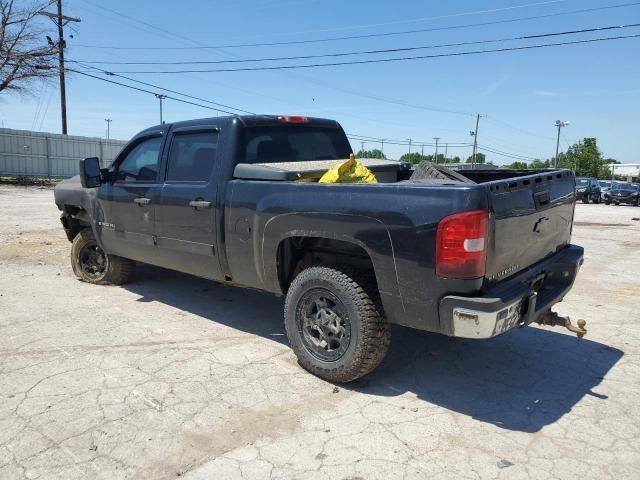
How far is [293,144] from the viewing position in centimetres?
491

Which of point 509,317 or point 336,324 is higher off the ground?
point 509,317

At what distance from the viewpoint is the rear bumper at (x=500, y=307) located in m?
2.92

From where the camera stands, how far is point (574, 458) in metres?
2.80

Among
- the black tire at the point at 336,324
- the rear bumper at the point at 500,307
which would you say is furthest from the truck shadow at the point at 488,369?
the rear bumper at the point at 500,307

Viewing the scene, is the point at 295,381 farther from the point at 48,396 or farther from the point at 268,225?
the point at 48,396

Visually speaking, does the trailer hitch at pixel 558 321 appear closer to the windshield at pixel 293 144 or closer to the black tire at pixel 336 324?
the black tire at pixel 336 324

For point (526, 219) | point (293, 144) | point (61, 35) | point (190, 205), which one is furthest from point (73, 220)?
point (61, 35)

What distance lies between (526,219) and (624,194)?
3199 centimetres

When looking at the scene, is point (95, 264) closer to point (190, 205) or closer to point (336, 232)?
point (190, 205)

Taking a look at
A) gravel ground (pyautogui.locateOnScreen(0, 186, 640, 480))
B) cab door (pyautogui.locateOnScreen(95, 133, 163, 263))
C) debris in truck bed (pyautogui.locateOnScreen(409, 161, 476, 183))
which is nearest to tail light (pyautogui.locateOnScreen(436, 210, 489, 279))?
gravel ground (pyautogui.locateOnScreen(0, 186, 640, 480))

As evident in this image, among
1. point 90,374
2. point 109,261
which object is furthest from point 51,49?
point 90,374

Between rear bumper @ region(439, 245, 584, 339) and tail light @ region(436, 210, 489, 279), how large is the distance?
0.17 metres

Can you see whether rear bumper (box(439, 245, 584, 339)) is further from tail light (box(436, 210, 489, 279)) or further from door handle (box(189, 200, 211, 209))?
door handle (box(189, 200, 211, 209))

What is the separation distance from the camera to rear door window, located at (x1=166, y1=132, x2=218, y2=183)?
4512mm
